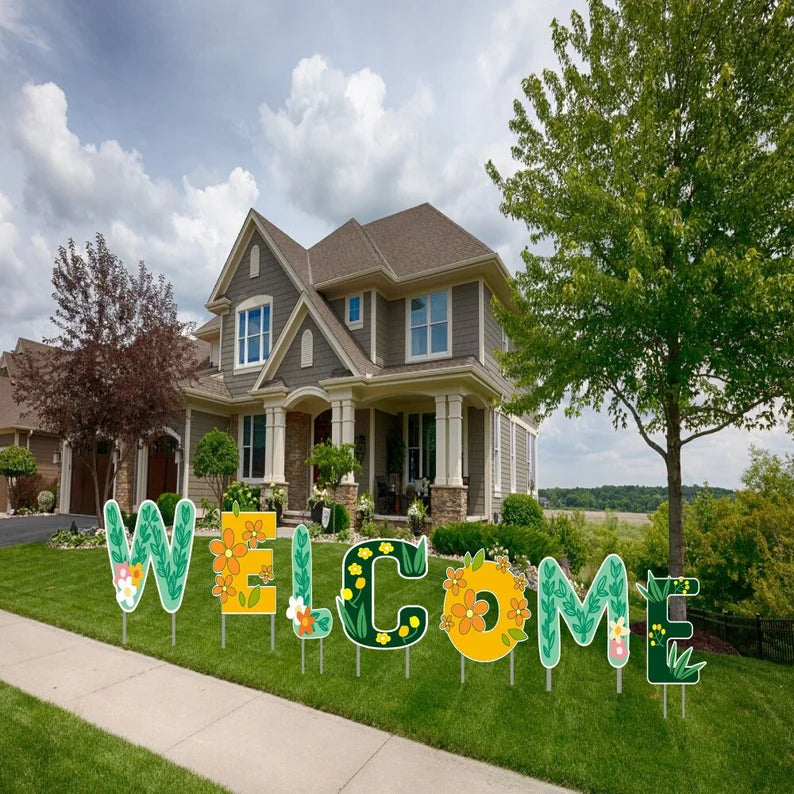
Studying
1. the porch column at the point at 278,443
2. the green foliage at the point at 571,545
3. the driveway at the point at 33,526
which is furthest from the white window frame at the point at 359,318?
the driveway at the point at 33,526

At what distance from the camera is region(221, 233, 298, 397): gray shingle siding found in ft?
56.9

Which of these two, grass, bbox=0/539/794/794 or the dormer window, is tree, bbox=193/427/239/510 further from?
grass, bbox=0/539/794/794

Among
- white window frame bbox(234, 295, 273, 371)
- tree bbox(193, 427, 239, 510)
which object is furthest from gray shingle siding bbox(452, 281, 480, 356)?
tree bbox(193, 427, 239, 510)

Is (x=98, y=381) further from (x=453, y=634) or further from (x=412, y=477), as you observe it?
(x=453, y=634)

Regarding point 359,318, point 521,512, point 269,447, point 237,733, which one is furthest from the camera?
point 359,318

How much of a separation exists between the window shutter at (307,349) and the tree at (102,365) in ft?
12.0

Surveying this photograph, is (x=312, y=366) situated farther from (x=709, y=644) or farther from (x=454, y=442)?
(x=709, y=644)

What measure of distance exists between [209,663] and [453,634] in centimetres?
282

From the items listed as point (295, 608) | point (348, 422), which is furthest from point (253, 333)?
point (295, 608)

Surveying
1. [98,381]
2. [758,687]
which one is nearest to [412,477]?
[98,381]

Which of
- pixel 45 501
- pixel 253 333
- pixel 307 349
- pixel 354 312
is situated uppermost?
pixel 354 312

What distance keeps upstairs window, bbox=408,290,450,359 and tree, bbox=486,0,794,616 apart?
24.1ft

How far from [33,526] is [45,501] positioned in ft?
17.6

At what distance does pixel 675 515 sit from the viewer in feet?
25.3
